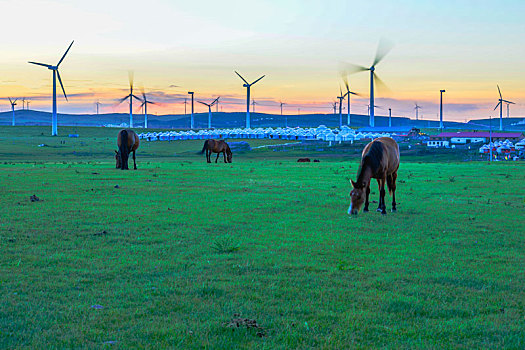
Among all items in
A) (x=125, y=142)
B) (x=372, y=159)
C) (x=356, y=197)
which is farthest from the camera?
(x=125, y=142)

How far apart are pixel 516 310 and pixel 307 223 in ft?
29.9

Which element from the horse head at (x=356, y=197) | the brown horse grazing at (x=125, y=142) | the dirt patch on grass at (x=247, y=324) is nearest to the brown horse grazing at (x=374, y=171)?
the horse head at (x=356, y=197)

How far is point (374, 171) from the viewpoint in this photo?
20078 millimetres

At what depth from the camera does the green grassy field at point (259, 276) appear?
7.73 metres

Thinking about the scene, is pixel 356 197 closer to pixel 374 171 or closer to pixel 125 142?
pixel 374 171

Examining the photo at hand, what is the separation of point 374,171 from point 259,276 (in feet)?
34.5

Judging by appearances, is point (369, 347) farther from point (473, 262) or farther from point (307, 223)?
point (307, 223)

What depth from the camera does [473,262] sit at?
482 inches

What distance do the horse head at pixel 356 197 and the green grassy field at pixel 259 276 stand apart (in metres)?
0.40

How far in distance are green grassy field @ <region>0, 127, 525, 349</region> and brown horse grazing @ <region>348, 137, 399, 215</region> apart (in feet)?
1.99

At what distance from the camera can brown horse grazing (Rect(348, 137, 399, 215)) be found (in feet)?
63.1

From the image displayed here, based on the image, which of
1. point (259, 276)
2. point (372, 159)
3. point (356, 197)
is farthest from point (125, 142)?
point (259, 276)

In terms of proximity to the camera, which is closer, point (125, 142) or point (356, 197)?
point (356, 197)

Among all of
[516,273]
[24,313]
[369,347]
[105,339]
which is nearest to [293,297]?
[369,347]
